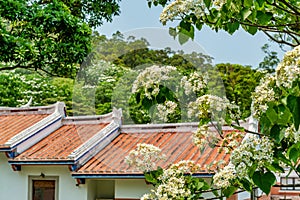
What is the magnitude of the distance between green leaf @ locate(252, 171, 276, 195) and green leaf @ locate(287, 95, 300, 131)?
262 mm

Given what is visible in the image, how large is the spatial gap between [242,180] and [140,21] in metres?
1.90

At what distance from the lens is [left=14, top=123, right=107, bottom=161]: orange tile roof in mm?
5920

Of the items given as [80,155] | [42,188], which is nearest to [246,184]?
[80,155]

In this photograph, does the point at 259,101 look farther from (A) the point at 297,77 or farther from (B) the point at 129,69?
(B) the point at 129,69

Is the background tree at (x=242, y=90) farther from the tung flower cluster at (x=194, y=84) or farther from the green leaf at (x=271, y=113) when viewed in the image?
the green leaf at (x=271, y=113)

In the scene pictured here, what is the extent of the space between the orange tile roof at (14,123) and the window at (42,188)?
600mm

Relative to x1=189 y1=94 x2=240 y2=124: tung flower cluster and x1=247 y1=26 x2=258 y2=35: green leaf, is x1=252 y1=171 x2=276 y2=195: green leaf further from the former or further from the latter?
x1=247 y1=26 x2=258 y2=35: green leaf

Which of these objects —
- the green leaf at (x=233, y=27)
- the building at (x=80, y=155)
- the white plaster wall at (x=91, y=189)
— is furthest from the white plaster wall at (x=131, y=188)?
the green leaf at (x=233, y=27)

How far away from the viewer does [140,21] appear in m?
3.07

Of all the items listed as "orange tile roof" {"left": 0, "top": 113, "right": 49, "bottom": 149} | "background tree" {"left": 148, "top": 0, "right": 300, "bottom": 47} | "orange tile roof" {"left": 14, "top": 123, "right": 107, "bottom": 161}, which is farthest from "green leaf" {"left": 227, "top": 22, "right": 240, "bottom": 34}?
"orange tile roof" {"left": 0, "top": 113, "right": 49, "bottom": 149}

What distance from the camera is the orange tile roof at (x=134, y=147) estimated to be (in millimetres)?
5344

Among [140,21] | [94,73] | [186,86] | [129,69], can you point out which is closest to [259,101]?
[186,86]

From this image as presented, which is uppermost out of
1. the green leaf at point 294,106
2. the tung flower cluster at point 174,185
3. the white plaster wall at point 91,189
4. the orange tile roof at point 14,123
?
the orange tile roof at point 14,123

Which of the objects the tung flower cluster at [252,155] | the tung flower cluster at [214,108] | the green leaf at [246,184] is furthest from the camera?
the tung flower cluster at [214,108]
